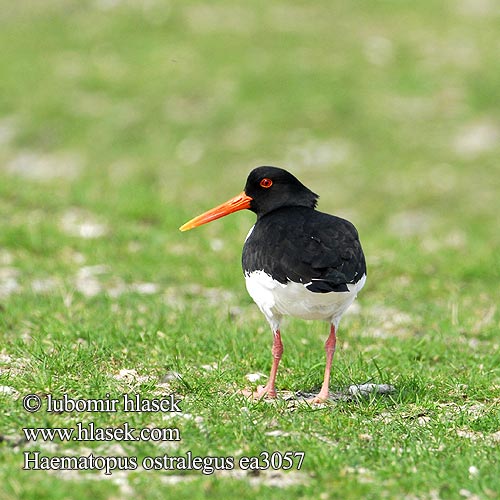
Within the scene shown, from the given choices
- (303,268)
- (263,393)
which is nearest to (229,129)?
(263,393)

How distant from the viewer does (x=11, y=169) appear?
17062 millimetres

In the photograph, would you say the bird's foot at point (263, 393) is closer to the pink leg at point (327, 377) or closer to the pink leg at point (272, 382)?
the pink leg at point (272, 382)

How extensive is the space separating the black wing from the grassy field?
1.00 m

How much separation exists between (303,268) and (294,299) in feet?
1.12

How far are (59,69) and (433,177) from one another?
9.33m

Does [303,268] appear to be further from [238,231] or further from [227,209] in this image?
[238,231]

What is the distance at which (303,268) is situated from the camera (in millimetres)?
5934

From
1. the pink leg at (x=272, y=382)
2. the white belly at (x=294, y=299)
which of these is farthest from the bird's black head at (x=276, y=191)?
the pink leg at (x=272, y=382)

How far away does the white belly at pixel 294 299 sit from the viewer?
20.0 ft

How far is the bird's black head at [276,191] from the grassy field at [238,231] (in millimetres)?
1388

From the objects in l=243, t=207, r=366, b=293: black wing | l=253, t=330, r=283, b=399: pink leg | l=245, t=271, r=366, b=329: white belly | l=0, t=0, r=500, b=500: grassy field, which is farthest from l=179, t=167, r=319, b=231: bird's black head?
l=0, t=0, r=500, b=500: grassy field

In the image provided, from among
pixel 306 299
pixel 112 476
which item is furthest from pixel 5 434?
pixel 306 299

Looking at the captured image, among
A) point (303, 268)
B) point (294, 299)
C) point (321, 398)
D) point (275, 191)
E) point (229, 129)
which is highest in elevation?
point (275, 191)

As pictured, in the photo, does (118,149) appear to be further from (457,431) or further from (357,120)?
(457,431)
